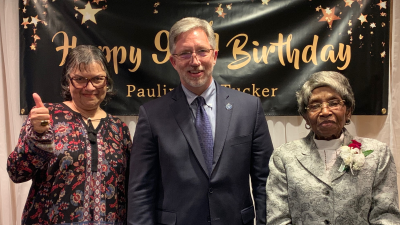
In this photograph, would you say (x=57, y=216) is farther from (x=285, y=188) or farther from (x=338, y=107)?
(x=338, y=107)

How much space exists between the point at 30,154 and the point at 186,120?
77 centimetres

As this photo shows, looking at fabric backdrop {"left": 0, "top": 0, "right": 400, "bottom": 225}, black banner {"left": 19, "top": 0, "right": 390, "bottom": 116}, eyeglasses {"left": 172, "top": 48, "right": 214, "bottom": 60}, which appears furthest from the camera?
fabric backdrop {"left": 0, "top": 0, "right": 400, "bottom": 225}

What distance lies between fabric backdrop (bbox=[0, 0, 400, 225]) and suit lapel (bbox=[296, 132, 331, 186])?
107 centimetres

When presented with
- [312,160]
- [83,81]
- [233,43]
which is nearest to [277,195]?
[312,160]

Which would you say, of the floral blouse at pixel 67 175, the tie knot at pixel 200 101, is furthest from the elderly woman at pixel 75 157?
the tie knot at pixel 200 101

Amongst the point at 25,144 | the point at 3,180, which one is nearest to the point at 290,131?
the point at 25,144

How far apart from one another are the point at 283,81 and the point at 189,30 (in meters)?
1.15

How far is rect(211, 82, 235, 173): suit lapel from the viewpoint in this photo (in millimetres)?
1708

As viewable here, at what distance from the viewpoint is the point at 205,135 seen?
174 centimetres

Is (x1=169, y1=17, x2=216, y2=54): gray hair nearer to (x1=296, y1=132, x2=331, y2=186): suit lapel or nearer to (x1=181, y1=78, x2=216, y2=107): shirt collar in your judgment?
(x1=181, y1=78, x2=216, y2=107): shirt collar

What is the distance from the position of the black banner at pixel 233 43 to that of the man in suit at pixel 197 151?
90cm

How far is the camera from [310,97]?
1697 millimetres

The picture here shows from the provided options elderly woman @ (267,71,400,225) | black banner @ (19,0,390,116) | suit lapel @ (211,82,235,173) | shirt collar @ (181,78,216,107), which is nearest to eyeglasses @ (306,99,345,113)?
elderly woman @ (267,71,400,225)

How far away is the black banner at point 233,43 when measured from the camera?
104 inches
